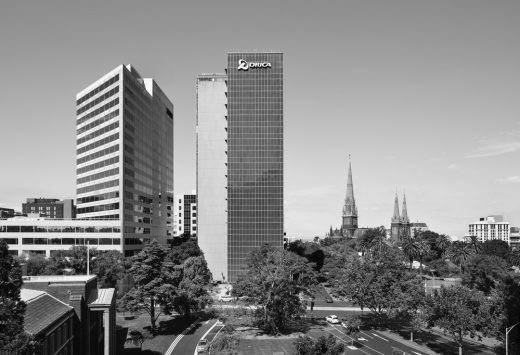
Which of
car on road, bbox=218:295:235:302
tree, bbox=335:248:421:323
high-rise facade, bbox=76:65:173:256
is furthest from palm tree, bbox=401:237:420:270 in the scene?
high-rise facade, bbox=76:65:173:256

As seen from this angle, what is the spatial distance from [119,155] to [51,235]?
31.3m

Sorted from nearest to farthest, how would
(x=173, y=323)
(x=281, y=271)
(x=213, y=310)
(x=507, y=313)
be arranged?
(x=507, y=313) < (x=281, y=271) < (x=173, y=323) < (x=213, y=310)

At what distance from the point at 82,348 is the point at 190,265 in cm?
4876

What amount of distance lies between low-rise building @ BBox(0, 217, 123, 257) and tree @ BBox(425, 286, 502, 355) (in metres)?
101

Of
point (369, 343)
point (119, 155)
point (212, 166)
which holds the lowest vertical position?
point (369, 343)

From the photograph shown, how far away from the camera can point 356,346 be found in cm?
7044

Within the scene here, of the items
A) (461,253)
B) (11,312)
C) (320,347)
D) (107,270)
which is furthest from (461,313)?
(461,253)

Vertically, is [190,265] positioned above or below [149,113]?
below

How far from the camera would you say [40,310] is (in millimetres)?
37938

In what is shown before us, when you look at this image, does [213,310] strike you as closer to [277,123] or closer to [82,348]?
[82,348]

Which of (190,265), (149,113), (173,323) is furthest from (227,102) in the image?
(173,323)

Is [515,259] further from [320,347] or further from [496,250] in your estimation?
[320,347]

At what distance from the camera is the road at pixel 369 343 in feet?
221

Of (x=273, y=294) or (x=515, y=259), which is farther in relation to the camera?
(x=515, y=259)
